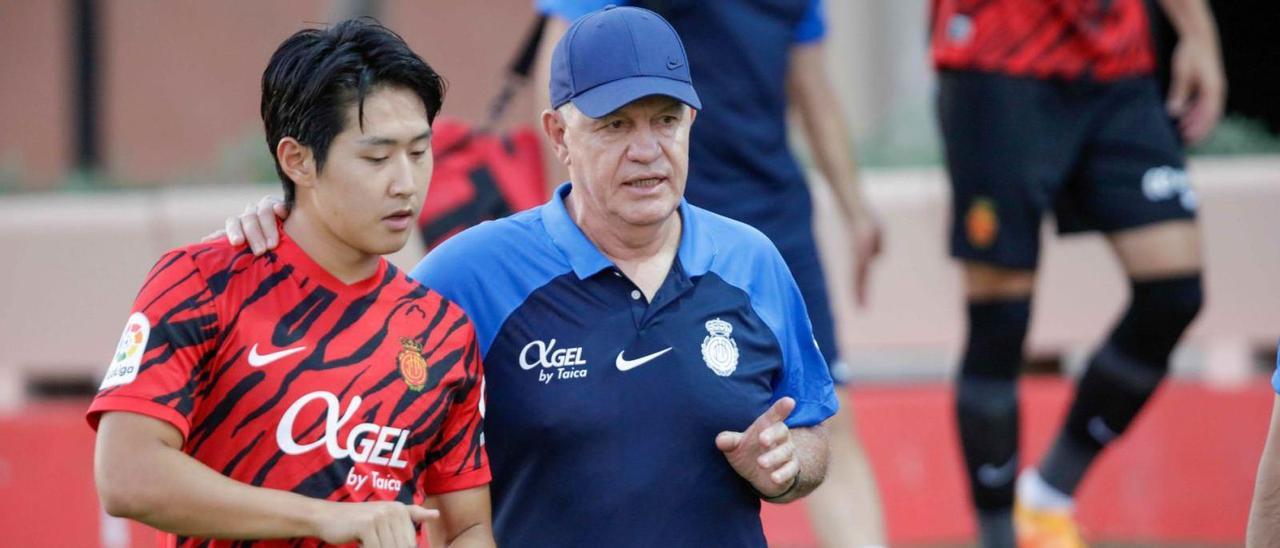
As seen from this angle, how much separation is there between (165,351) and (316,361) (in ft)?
0.90

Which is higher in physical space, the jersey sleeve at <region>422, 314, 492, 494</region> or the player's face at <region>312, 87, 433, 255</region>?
the player's face at <region>312, 87, 433, 255</region>

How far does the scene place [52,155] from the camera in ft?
49.4

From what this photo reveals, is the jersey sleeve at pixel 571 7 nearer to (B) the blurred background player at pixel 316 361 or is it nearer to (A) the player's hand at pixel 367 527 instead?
(B) the blurred background player at pixel 316 361

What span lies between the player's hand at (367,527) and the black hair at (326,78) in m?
0.61

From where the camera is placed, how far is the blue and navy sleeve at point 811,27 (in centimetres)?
538

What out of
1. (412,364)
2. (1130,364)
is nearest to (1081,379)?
(1130,364)

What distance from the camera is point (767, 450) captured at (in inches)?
138

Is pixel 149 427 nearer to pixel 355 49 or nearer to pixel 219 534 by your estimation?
pixel 219 534

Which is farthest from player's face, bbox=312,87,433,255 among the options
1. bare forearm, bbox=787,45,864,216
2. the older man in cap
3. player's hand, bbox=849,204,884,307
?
player's hand, bbox=849,204,884,307

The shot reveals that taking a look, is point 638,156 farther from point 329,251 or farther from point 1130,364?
point 1130,364

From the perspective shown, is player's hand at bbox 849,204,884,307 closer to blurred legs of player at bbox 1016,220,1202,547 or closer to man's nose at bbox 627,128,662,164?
blurred legs of player at bbox 1016,220,1202,547

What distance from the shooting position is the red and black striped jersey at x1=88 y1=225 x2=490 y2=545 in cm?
306

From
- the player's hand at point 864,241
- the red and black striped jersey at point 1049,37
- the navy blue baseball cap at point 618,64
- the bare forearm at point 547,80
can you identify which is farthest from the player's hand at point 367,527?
the red and black striped jersey at point 1049,37

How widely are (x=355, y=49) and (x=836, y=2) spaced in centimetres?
1015
